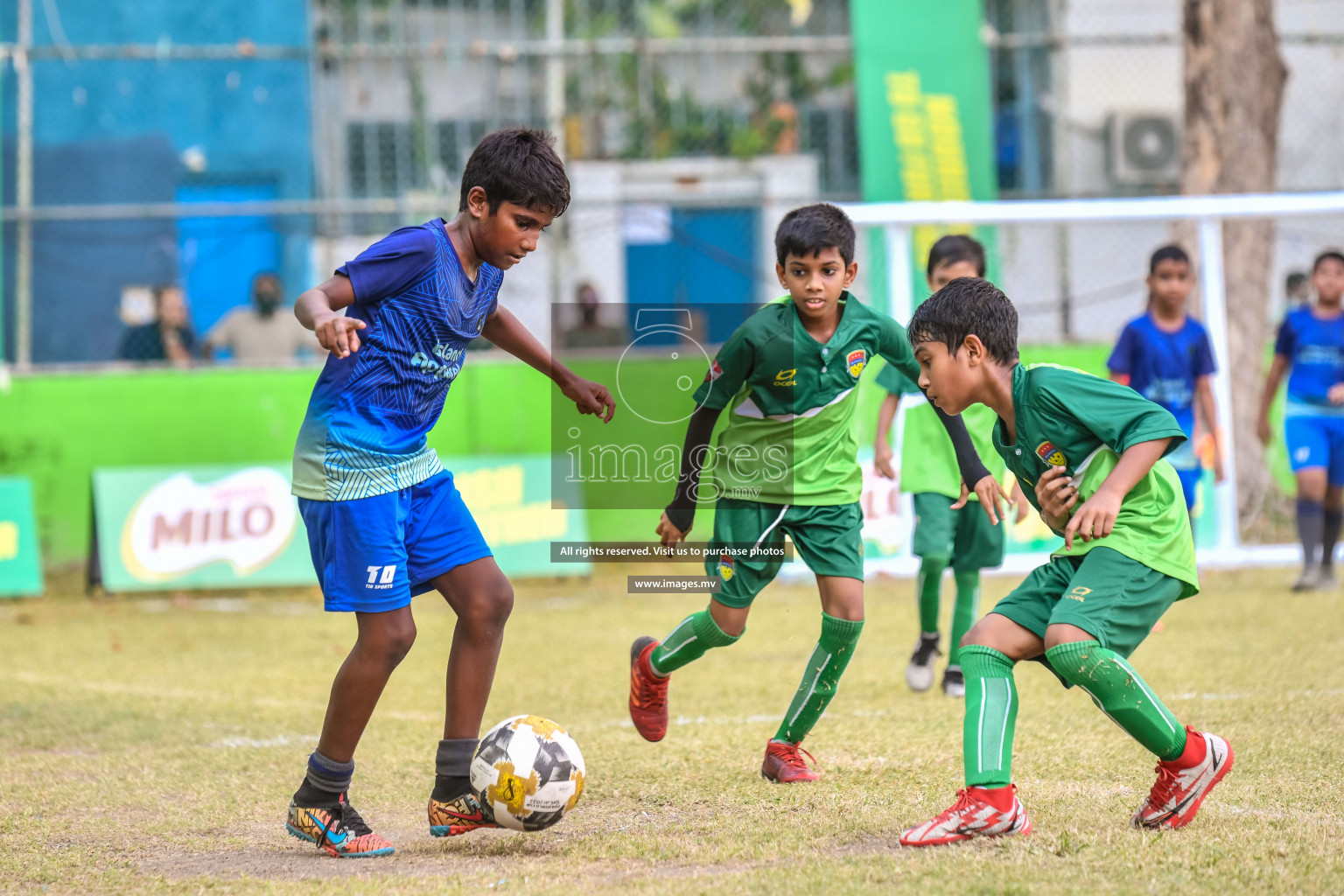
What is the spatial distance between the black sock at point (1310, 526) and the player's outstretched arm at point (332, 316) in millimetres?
6832

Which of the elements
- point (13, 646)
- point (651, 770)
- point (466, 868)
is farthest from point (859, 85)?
point (466, 868)

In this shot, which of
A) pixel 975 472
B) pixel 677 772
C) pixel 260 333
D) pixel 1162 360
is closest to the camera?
pixel 975 472

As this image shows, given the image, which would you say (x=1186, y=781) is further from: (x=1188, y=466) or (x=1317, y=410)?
(x=1317, y=410)

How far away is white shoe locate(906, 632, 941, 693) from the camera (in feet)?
19.0

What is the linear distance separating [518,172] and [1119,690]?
199cm

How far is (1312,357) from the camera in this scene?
827cm

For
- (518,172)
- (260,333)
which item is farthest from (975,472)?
(260,333)

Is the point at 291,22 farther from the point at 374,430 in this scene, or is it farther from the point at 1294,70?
the point at 374,430

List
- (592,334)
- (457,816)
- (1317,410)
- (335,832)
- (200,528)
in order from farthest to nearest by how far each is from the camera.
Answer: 1. (592,334)
2. (200,528)
3. (1317,410)
4. (457,816)
5. (335,832)

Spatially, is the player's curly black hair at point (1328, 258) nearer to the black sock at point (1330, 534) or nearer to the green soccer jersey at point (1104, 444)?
the black sock at point (1330, 534)

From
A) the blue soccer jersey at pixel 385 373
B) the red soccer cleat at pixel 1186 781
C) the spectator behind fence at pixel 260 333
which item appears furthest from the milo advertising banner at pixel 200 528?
the red soccer cleat at pixel 1186 781

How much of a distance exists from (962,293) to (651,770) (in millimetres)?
1901

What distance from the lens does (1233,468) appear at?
1017 cm

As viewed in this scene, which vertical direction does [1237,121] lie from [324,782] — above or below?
above
